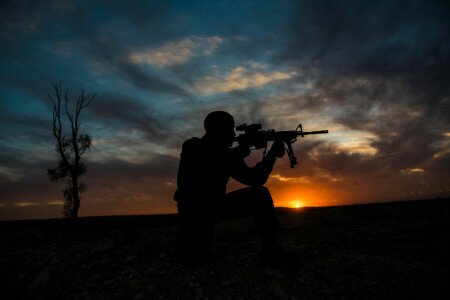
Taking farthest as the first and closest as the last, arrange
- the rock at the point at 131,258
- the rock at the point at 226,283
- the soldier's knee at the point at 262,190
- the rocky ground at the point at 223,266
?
the rock at the point at 131,258
the soldier's knee at the point at 262,190
the rock at the point at 226,283
the rocky ground at the point at 223,266

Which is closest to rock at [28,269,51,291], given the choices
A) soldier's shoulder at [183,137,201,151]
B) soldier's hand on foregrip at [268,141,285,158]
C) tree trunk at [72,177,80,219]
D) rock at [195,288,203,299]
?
rock at [195,288,203,299]

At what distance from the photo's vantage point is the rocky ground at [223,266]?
9.52ft

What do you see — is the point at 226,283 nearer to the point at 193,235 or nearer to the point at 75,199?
the point at 193,235

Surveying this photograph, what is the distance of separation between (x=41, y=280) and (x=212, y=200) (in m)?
2.51

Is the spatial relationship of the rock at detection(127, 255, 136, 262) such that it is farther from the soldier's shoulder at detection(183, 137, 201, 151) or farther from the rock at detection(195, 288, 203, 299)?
the soldier's shoulder at detection(183, 137, 201, 151)

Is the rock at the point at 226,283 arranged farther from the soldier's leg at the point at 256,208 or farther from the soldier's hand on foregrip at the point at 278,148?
the soldier's hand on foregrip at the point at 278,148

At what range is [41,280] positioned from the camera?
338 cm

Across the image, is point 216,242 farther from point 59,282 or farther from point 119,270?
point 59,282

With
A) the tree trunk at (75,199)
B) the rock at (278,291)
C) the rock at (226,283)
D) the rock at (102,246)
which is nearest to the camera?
the rock at (278,291)

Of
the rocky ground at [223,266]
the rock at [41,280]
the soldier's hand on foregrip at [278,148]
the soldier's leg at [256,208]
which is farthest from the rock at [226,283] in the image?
the rock at [41,280]

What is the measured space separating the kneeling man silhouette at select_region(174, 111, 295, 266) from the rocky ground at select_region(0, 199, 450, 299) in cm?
25

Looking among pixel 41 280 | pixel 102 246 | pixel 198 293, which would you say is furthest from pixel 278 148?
pixel 41 280

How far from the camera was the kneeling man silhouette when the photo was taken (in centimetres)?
336

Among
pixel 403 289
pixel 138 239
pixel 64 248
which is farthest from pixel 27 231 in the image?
pixel 403 289
